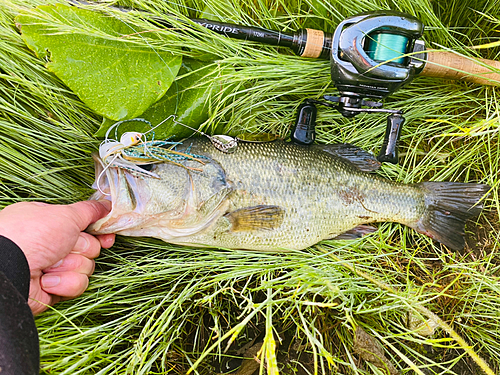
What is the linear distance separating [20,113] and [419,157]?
3114 millimetres

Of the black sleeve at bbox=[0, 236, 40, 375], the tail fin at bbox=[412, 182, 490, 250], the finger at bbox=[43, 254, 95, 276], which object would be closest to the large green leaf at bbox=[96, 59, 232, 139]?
the finger at bbox=[43, 254, 95, 276]

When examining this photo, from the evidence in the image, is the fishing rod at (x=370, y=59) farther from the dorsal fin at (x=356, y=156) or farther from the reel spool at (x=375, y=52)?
the dorsal fin at (x=356, y=156)

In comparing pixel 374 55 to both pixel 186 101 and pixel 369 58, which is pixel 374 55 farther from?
pixel 186 101

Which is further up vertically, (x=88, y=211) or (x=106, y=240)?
(x=88, y=211)

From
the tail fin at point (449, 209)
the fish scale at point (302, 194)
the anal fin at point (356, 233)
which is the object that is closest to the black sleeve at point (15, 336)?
the fish scale at point (302, 194)

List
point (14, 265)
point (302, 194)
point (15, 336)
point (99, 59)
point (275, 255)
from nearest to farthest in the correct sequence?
point (15, 336) < point (14, 265) < point (99, 59) < point (302, 194) < point (275, 255)

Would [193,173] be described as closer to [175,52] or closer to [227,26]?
[175,52]

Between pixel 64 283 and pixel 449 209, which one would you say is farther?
pixel 449 209

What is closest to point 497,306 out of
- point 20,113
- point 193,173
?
point 193,173

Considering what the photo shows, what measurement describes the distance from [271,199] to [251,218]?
0.20 meters

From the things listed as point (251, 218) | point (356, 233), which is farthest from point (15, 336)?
point (356, 233)

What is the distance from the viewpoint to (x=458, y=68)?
2355 millimetres

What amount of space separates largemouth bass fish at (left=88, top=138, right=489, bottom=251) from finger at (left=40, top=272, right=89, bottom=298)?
32cm

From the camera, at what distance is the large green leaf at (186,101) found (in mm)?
2234
